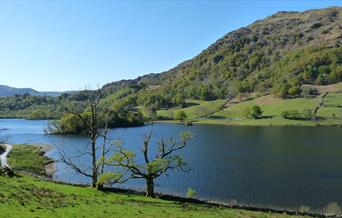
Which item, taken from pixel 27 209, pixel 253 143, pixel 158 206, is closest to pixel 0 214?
pixel 27 209

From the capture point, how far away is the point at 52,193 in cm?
3866

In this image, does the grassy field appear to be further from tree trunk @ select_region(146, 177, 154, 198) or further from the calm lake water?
the calm lake water

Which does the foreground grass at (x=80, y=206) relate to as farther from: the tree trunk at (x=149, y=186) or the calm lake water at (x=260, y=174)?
the calm lake water at (x=260, y=174)

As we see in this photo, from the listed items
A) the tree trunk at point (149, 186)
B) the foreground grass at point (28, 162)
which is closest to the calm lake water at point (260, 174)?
the foreground grass at point (28, 162)

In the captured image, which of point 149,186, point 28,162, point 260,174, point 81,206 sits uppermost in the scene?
point 81,206

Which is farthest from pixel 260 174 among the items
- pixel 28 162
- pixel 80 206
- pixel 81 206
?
pixel 80 206

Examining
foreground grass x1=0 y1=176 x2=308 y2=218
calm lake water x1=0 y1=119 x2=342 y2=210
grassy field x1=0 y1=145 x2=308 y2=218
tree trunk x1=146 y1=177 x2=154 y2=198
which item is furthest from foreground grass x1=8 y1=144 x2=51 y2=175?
foreground grass x1=0 y1=176 x2=308 y2=218

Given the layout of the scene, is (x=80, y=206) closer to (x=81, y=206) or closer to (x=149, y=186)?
(x=81, y=206)

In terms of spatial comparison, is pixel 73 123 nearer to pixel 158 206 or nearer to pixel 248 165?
pixel 248 165

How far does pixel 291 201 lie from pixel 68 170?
5058 cm

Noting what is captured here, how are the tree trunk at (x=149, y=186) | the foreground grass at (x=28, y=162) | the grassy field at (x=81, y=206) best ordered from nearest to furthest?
the grassy field at (x=81, y=206)
the tree trunk at (x=149, y=186)
the foreground grass at (x=28, y=162)

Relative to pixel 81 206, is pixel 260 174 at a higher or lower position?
lower

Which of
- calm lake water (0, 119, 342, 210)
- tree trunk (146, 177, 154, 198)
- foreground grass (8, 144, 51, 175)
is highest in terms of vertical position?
tree trunk (146, 177, 154, 198)

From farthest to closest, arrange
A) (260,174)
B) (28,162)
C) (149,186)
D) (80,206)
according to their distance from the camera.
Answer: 1. (28,162)
2. (260,174)
3. (149,186)
4. (80,206)
